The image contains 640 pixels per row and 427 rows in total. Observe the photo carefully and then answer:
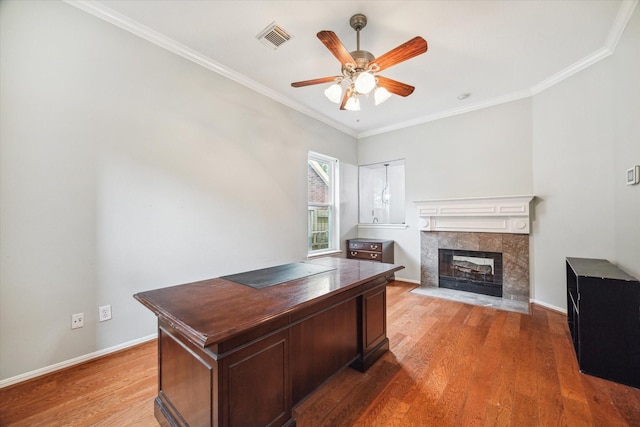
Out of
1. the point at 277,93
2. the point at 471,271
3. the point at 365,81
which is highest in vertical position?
the point at 277,93

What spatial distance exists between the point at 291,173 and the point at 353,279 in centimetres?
229

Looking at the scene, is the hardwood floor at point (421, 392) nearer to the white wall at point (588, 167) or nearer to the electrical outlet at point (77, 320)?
the electrical outlet at point (77, 320)

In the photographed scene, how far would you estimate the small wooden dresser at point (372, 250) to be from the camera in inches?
172

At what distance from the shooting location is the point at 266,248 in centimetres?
335

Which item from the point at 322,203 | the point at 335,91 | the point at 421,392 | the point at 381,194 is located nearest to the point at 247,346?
the point at 421,392

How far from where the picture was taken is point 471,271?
3.89 m

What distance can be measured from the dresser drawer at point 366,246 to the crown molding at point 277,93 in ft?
7.30

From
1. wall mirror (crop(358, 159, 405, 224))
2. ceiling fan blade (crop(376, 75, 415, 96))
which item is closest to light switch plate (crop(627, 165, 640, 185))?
ceiling fan blade (crop(376, 75, 415, 96))

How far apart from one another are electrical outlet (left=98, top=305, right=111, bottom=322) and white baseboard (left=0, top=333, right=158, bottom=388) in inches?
10.6

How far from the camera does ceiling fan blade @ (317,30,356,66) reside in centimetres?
168

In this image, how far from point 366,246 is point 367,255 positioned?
16 centimetres

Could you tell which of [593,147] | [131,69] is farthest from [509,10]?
[131,69]

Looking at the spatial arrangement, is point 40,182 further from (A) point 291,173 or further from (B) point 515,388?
(B) point 515,388

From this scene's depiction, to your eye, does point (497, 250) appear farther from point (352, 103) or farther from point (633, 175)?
point (352, 103)
